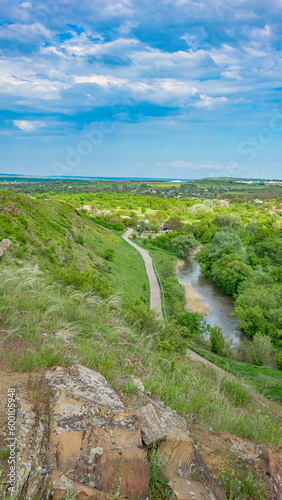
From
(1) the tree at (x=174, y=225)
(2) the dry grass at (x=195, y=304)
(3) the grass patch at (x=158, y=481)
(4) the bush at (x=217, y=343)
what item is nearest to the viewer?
(3) the grass patch at (x=158, y=481)

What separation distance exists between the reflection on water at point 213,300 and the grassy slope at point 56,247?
821cm

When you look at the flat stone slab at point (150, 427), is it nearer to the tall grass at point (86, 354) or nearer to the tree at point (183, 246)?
the tall grass at point (86, 354)

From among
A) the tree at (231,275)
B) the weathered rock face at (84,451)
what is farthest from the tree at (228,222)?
the weathered rock face at (84,451)

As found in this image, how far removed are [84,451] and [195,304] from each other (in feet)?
125

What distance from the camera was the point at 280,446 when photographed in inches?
172

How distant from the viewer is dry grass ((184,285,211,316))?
3788 cm

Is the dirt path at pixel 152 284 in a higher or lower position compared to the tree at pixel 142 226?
lower

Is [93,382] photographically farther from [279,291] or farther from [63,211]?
[63,211]

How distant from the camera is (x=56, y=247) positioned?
30.8 meters

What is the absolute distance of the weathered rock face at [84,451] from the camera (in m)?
2.43

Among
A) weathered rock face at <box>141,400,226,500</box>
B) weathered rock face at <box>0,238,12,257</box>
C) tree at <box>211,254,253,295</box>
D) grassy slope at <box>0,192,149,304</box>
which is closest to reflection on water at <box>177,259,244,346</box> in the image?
tree at <box>211,254,253,295</box>

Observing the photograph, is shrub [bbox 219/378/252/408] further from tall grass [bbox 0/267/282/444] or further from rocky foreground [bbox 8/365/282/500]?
rocky foreground [bbox 8/365/282/500]

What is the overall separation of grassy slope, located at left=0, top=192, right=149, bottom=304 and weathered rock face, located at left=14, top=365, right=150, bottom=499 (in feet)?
43.8

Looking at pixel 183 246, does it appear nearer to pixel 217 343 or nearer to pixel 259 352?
pixel 217 343
